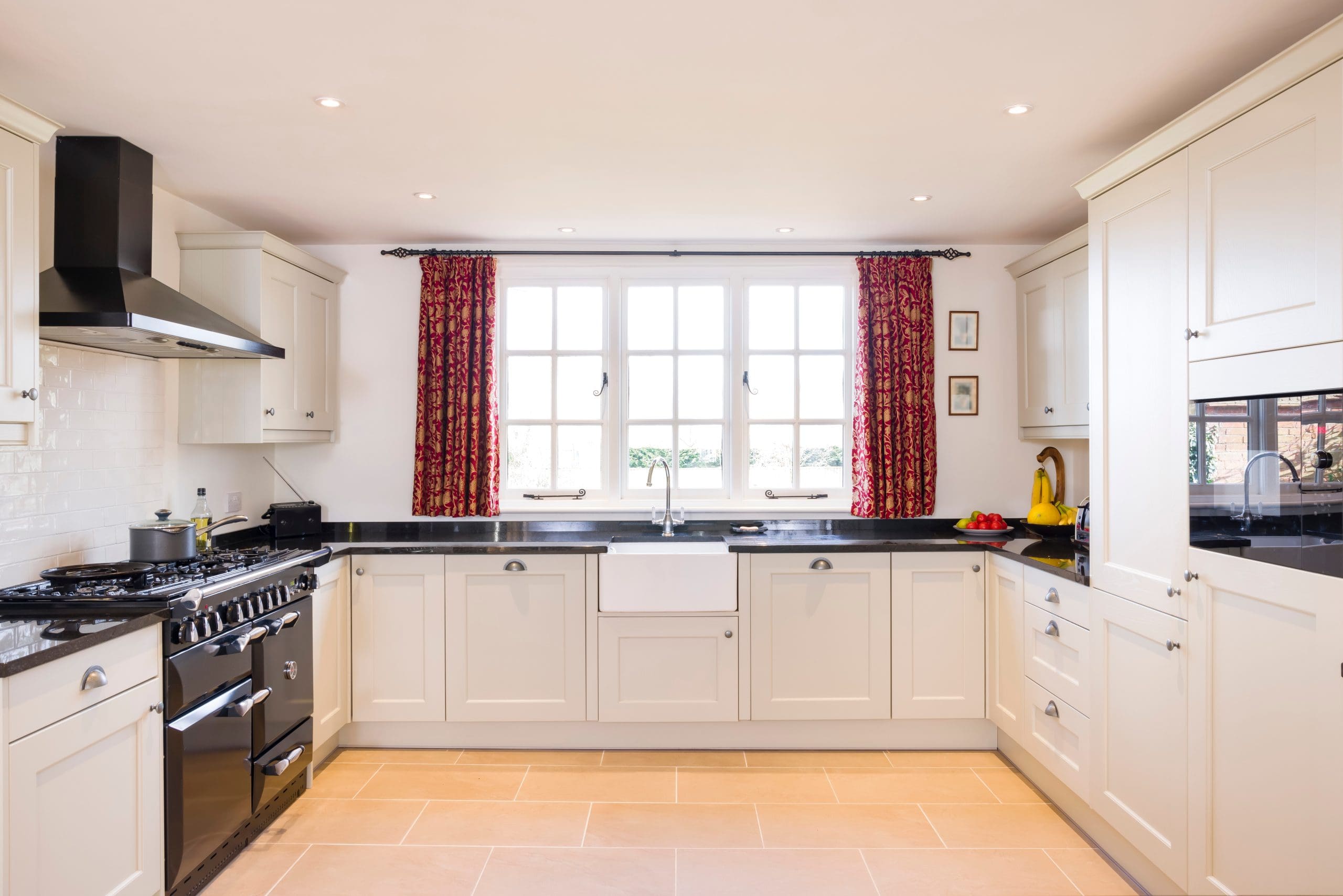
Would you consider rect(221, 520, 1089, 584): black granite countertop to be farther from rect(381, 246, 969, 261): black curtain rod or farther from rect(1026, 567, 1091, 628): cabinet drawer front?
rect(381, 246, 969, 261): black curtain rod

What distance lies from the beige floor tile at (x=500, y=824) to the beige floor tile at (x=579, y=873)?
3.0 inches

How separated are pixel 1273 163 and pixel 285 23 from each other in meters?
2.43

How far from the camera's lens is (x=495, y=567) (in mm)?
3314

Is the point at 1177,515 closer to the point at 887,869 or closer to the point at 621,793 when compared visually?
the point at 887,869

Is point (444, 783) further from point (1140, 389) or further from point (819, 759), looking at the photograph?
point (1140, 389)

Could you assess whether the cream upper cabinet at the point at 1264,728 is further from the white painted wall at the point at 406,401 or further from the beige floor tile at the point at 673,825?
the white painted wall at the point at 406,401

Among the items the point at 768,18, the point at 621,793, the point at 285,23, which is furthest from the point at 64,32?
the point at 621,793

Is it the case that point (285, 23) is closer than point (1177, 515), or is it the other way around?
point (285, 23)

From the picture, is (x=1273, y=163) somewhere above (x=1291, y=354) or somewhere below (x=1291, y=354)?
above

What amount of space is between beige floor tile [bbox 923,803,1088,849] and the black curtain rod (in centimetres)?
258

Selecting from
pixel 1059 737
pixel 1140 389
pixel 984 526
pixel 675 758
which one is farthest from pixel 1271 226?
pixel 675 758

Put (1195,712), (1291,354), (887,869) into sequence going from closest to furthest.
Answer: (1291,354) → (1195,712) → (887,869)

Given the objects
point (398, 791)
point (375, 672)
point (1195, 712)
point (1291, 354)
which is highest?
point (1291, 354)

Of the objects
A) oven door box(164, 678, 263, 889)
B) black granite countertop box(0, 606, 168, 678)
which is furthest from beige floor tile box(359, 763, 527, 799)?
black granite countertop box(0, 606, 168, 678)
